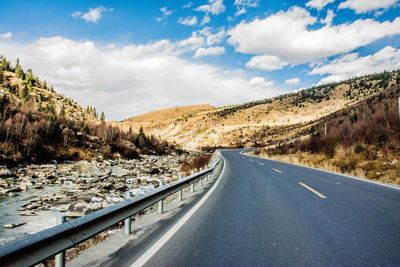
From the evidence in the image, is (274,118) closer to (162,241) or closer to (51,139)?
(51,139)

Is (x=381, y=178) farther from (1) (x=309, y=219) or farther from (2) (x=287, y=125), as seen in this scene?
(2) (x=287, y=125)

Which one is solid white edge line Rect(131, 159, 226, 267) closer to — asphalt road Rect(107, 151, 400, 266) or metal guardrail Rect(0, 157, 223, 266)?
asphalt road Rect(107, 151, 400, 266)

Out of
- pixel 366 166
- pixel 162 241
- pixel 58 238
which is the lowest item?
pixel 162 241

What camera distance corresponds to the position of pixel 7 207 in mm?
13211

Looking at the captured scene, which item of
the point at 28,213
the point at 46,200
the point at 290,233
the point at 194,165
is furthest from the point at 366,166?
the point at 28,213

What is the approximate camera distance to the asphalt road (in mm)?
4492

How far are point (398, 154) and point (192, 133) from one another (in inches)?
4312

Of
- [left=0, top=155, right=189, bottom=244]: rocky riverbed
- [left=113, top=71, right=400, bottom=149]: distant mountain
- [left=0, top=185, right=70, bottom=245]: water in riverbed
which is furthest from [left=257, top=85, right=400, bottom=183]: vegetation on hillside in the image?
[left=113, top=71, right=400, bottom=149]: distant mountain

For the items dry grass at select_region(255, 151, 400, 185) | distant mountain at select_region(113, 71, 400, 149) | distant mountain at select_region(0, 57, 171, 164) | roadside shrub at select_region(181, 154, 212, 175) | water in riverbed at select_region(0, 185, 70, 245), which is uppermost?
distant mountain at select_region(113, 71, 400, 149)

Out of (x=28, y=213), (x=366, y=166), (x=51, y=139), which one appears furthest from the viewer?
(x=51, y=139)

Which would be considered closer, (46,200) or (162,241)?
(162,241)

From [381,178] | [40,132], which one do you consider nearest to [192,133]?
[40,132]

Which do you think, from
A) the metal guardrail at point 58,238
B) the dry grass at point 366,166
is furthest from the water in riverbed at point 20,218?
the dry grass at point 366,166

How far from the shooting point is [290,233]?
5.79 m
